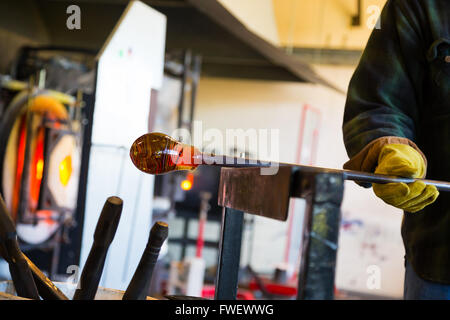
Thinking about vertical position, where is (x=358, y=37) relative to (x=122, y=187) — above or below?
above

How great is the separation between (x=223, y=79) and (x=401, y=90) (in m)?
6.71

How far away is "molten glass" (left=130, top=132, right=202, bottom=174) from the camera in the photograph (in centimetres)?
67

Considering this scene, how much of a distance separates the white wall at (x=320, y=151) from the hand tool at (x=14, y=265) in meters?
A: 5.86

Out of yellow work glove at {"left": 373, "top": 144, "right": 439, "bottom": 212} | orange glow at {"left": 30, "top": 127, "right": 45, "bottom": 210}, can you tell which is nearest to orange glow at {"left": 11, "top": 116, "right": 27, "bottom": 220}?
orange glow at {"left": 30, "top": 127, "right": 45, "bottom": 210}

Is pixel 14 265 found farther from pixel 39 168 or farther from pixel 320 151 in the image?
pixel 320 151

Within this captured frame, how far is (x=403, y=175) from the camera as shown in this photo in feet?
2.68

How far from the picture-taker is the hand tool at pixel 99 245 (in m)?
0.69

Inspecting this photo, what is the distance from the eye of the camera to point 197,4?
11.9 ft

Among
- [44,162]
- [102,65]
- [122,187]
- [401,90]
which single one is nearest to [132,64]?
[102,65]

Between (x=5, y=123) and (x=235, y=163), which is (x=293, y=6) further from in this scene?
(x=235, y=163)

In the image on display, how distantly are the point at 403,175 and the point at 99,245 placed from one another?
410 mm

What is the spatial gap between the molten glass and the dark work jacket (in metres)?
0.48

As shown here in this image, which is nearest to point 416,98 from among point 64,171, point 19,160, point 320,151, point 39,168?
point 64,171

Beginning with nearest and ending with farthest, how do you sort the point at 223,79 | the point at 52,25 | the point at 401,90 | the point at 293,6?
the point at 401,90
the point at 52,25
the point at 293,6
the point at 223,79
